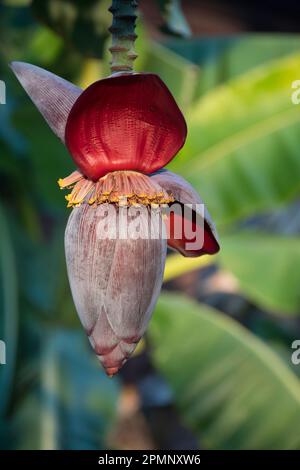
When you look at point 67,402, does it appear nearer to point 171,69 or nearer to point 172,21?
point 171,69

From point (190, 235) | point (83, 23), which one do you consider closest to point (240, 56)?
point (83, 23)

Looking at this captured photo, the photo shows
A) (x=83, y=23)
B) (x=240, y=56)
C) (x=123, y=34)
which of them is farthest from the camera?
(x=240, y=56)

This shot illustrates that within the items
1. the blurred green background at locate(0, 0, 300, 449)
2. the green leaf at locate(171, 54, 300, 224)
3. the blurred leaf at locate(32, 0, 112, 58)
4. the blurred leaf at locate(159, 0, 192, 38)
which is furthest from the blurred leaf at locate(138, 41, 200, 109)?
the blurred leaf at locate(159, 0, 192, 38)

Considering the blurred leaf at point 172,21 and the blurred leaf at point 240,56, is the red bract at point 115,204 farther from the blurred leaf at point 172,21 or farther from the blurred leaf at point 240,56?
the blurred leaf at point 240,56

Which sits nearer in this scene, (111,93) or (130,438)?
(111,93)

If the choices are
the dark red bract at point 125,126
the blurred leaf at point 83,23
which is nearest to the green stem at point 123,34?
the dark red bract at point 125,126
